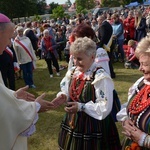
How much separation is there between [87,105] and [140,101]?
620 millimetres

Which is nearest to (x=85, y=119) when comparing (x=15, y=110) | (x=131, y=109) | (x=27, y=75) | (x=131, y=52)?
(x=131, y=109)

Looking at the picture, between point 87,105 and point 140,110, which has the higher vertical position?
point 140,110

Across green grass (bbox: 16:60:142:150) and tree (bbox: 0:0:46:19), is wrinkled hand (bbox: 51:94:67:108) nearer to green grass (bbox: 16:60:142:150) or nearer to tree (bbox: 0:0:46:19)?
green grass (bbox: 16:60:142:150)

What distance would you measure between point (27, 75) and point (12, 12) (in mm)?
41279

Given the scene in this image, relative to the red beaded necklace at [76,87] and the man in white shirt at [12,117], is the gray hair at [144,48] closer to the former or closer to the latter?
the red beaded necklace at [76,87]

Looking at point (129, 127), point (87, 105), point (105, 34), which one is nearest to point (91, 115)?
point (87, 105)

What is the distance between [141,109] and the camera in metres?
1.99

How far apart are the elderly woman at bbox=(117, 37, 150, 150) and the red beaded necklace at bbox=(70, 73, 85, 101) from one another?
620 millimetres

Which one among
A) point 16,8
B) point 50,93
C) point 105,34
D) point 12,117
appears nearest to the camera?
point 12,117

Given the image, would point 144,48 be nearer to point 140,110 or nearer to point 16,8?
point 140,110

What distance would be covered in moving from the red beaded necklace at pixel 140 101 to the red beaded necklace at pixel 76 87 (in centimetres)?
65

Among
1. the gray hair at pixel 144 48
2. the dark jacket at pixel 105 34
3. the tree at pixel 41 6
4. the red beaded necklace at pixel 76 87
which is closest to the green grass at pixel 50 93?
the dark jacket at pixel 105 34

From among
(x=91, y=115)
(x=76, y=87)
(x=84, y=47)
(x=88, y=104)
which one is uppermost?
(x=84, y=47)

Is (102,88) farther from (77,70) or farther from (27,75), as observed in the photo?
(27,75)
